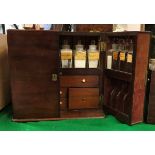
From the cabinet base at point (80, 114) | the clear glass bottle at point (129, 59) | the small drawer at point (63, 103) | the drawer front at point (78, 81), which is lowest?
the cabinet base at point (80, 114)

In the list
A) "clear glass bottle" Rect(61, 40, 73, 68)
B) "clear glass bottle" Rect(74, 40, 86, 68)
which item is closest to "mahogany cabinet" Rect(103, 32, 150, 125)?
"clear glass bottle" Rect(74, 40, 86, 68)

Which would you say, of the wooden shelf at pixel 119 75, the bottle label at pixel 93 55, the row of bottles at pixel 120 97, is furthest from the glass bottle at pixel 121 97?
the bottle label at pixel 93 55

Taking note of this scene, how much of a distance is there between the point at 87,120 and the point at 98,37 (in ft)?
2.17

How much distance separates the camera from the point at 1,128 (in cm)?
143

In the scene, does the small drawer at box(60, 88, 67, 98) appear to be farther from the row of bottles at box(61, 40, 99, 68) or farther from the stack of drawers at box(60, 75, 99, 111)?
the row of bottles at box(61, 40, 99, 68)

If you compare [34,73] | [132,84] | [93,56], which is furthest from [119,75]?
[34,73]

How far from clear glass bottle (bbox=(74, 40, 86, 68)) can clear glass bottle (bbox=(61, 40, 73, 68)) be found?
5 cm

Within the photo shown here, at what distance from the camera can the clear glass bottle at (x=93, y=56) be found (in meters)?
1.54

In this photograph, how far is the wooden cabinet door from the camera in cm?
141

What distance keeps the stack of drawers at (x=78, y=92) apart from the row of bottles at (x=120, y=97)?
15 cm

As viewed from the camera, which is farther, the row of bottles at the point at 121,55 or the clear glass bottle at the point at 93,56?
the clear glass bottle at the point at 93,56

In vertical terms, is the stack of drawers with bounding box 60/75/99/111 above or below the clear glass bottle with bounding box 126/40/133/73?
below

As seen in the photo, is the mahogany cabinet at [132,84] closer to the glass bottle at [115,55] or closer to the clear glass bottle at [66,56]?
the glass bottle at [115,55]

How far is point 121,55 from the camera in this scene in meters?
1.49
